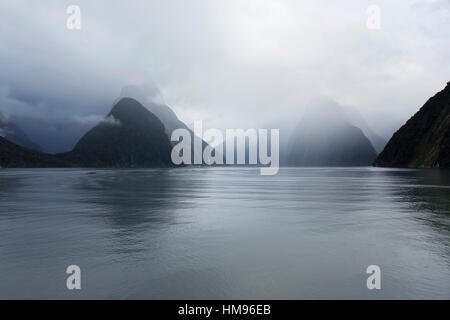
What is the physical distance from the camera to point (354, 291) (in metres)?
11.4

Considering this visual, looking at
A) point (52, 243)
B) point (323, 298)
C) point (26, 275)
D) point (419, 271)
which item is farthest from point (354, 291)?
point (52, 243)

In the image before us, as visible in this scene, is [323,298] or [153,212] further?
[153,212]

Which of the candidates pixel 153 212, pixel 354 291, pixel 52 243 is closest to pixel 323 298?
Result: pixel 354 291

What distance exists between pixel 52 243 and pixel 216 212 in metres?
15.0

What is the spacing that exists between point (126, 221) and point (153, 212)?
16.1ft

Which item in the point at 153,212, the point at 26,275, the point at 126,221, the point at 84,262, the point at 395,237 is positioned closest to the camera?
the point at 26,275

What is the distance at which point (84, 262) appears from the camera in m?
14.6
